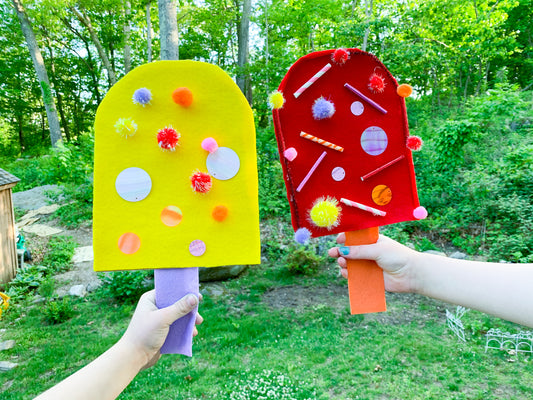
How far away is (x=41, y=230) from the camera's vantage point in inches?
243

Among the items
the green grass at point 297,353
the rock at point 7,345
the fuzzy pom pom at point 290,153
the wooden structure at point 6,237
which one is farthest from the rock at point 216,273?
the fuzzy pom pom at point 290,153

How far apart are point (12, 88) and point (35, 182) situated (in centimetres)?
807

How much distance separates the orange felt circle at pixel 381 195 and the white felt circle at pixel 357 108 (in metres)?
0.30

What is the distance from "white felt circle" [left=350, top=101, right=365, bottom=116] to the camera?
1.27m

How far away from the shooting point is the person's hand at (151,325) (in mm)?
982

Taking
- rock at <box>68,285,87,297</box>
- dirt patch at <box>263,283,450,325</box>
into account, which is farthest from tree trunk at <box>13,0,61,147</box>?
dirt patch at <box>263,283,450,325</box>

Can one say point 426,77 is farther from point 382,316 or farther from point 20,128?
point 20,128

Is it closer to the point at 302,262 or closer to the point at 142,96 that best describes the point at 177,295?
the point at 142,96

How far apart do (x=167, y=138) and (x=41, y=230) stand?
6440 millimetres

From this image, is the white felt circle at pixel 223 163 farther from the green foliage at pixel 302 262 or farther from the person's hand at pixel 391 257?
the green foliage at pixel 302 262

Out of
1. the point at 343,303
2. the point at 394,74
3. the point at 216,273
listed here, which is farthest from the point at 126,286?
the point at 394,74

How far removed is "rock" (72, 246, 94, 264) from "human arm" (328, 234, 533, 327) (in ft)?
16.4

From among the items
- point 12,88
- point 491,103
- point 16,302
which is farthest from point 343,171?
point 12,88

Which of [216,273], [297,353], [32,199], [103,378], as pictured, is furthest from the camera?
[32,199]
